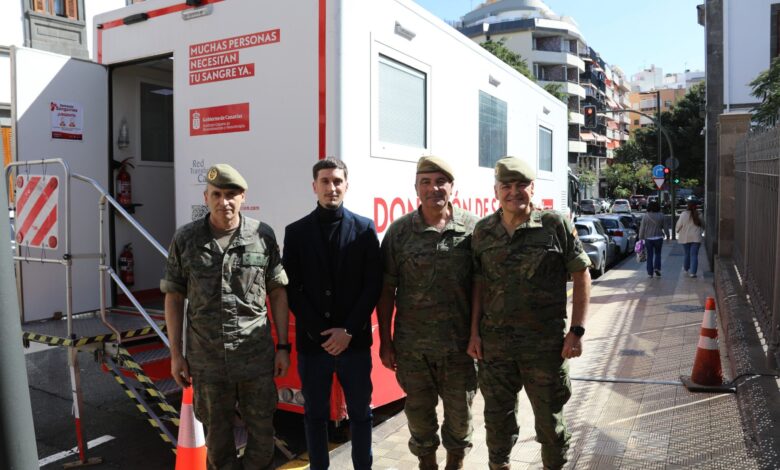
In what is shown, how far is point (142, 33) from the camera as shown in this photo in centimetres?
482

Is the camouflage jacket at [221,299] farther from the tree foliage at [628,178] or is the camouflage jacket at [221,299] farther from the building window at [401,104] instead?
the tree foliage at [628,178]

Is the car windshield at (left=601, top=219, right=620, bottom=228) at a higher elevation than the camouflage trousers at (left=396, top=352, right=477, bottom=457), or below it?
higher

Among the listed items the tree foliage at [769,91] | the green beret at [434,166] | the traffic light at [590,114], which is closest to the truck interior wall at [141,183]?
the green beret at [434,166]

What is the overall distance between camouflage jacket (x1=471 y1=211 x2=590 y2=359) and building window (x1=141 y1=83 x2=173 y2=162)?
3591 mm

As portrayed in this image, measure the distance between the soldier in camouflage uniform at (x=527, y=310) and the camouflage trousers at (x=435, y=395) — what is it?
0.10 m

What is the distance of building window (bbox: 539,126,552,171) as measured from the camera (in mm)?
8250

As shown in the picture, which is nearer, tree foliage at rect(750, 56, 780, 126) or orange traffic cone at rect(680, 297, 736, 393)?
orange traffic cone at rect(680, 297, 736, 393)

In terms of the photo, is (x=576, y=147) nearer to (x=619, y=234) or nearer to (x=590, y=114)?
(x=590, y=114)

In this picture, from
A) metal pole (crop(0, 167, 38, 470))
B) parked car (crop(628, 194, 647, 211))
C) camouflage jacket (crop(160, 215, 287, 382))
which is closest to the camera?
metal pole (crop(0, 167, 38, 470))

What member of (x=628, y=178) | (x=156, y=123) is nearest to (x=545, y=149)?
(x=156, y=123)

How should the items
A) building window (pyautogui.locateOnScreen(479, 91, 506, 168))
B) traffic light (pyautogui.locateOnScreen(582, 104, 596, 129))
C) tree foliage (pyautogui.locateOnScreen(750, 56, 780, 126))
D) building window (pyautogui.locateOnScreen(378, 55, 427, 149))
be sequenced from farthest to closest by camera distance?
traffic light (pyautogui.locateOnScreen(582, 104, 596, 129))
tree foliage (pyautogui.locateOnScreen(750, 56, 780, 126))
building window (pyautogui.locateOnScreen(479, 91, 506, 168))
building window (pyautogui.locateOnScreen(378, 55, 427, 149))

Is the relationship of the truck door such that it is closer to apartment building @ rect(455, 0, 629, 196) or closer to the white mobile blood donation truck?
the white mobile blood donation truck

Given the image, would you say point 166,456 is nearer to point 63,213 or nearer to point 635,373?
point 63,213

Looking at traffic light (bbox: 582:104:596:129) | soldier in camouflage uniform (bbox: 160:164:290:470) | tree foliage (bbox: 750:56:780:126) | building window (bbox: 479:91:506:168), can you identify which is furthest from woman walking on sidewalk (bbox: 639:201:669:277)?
soldier in camouflage uniform (bbox: 160:164:290:470)
